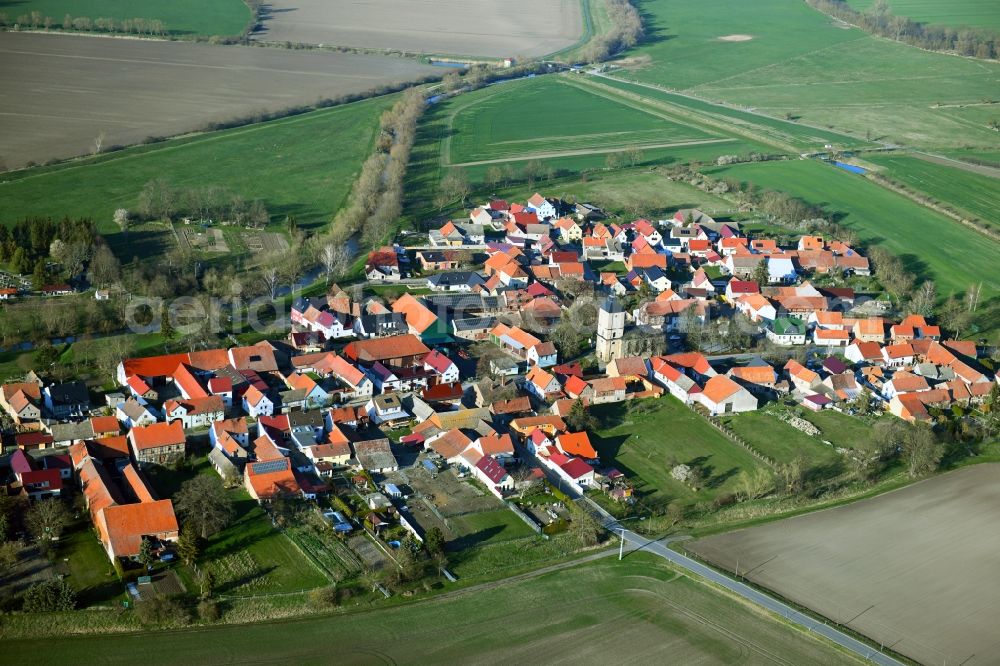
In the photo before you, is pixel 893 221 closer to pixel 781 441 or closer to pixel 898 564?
pixel 781 441

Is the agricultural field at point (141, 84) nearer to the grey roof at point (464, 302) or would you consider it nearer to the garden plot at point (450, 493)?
the grey roof at point (464, 302)

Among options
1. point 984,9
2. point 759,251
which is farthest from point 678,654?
point 984,9

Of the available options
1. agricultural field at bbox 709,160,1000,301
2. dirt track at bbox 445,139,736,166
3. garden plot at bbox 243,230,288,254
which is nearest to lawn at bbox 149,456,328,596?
garden plot at bbox 243,230,288,254

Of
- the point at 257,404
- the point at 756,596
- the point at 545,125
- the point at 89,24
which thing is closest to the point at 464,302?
the point at 257,404

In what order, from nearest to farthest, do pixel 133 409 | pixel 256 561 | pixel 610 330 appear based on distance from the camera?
pixel 256 561
pixel 133 409
pixel 610 330

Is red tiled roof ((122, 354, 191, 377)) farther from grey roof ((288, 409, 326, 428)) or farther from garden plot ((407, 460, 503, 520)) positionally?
garden plot ((407, 460, 503, 520))

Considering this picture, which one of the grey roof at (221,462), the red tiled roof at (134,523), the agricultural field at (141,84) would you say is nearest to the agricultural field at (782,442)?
the grey roof at (221,462)
